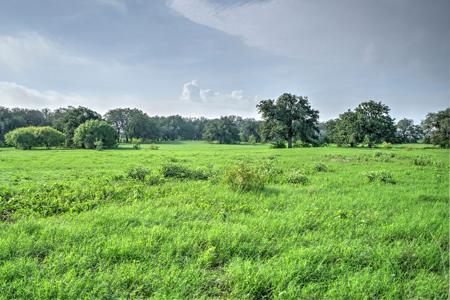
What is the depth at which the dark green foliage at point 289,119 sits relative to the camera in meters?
65.8

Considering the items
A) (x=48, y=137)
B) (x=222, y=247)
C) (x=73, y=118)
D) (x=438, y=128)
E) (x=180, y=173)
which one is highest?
(x=73, y=118)

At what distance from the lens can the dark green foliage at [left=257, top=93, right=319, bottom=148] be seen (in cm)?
6581

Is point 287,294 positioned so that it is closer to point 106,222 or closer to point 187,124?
point 106,222

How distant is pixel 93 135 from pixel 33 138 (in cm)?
1433

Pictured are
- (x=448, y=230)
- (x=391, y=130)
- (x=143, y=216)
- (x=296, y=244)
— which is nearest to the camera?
(x=296, y=244)

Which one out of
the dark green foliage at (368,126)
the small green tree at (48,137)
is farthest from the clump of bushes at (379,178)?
the small green tree at (48,137)

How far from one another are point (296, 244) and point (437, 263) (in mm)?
2418

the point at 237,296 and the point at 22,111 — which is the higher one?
the point at 22,111

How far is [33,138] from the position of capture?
2576 inches

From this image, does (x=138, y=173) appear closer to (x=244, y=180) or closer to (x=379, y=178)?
(x=244, y=180)

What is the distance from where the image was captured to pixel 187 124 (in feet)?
502

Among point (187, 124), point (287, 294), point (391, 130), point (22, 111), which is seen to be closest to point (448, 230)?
point (287, 294)

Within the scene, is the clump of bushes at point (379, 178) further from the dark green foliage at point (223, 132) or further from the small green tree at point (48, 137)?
the dark green foliage at point (223, 132)

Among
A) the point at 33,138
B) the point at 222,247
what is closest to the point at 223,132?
the point at 33,138
